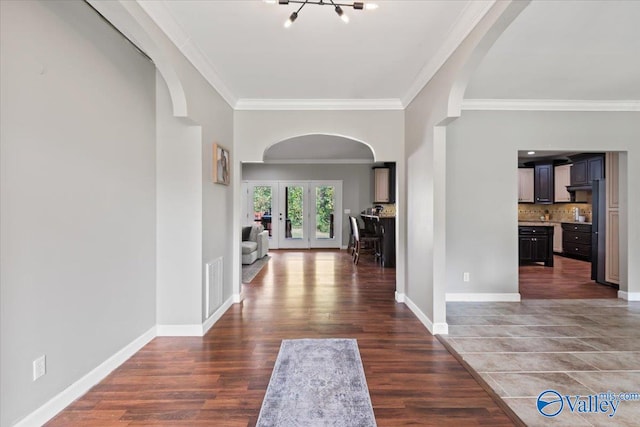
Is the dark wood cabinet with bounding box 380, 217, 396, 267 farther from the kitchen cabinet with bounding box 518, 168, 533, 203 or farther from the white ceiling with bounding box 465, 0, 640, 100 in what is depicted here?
the kitchen cabinet with bounding box 518, 168, 533, 203

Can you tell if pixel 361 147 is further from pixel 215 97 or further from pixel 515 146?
pixel 215 97

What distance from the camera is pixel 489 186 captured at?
4.20 meters

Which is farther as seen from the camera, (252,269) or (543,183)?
(543,183)

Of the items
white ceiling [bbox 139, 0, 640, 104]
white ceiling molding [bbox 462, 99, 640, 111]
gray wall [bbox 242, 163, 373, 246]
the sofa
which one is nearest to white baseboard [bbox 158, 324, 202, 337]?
white ceiling [bbox 139, 0, 640, 104]

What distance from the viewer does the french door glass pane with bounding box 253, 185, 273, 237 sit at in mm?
9414

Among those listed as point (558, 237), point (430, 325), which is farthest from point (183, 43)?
point (558, 237)

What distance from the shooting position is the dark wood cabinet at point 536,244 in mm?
6488

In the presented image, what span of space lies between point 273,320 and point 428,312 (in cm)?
165

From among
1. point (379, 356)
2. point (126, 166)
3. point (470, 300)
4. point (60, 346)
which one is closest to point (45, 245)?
point (60, 346)

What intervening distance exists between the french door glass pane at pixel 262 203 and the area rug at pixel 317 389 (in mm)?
6764

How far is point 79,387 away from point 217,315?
148 centimetres

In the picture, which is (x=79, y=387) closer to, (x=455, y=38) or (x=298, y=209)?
(x=455, y=38)

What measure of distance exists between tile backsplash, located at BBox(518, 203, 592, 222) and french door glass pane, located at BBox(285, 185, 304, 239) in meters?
5.90

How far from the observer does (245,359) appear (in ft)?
8.51
